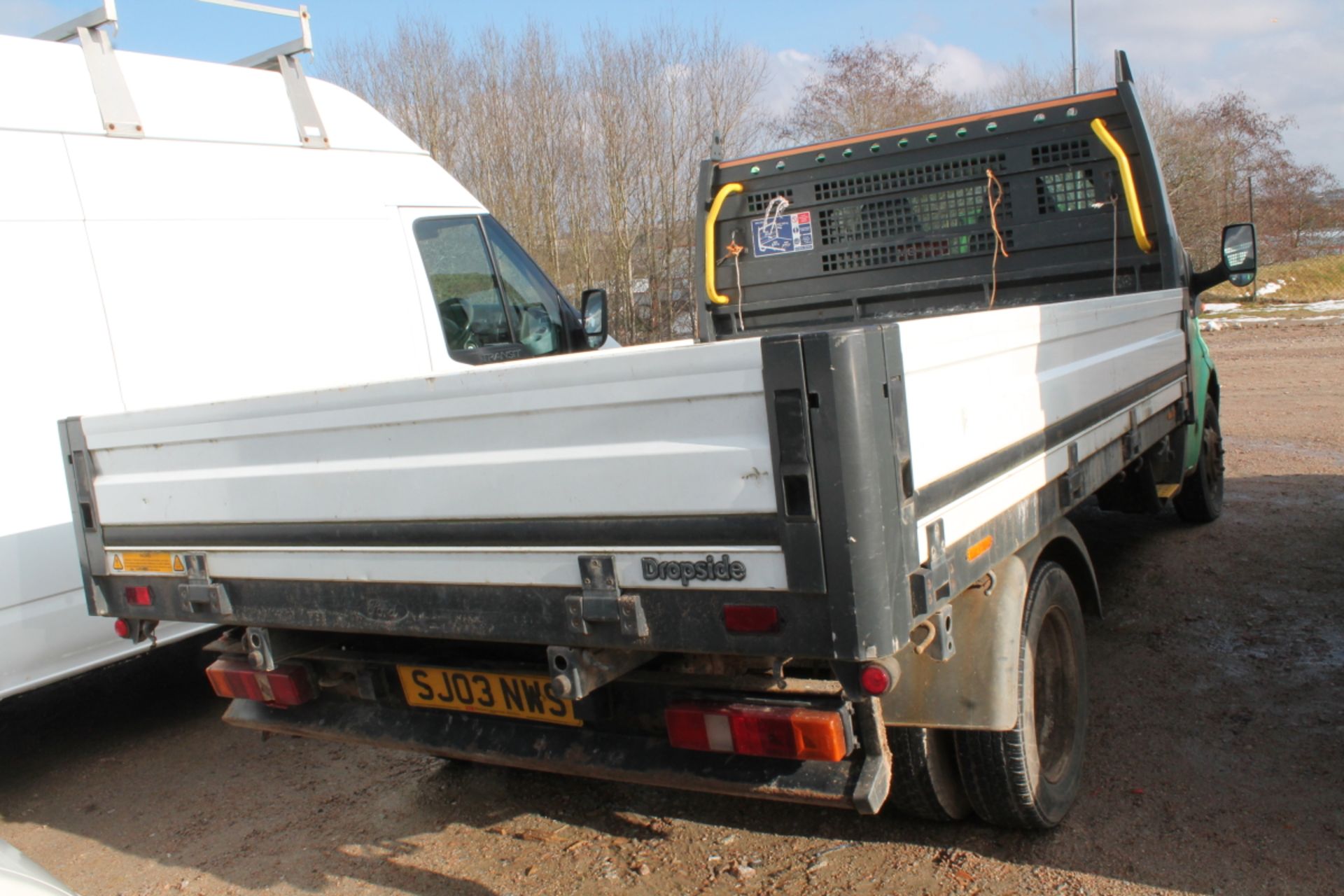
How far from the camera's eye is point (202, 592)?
10.3 feet

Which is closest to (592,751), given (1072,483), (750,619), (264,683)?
(750,619)

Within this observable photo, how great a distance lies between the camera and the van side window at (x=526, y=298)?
19.7ft

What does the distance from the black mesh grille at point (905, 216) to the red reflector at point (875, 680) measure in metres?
3.55

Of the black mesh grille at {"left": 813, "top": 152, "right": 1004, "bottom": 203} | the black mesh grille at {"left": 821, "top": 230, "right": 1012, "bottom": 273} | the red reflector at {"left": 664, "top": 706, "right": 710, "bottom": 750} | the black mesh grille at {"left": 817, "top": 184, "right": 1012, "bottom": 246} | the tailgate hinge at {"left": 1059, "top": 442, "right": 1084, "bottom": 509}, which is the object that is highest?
the black mesh grille at {"left": 813, "top": 152, "right": 1004, "bottom": 203}

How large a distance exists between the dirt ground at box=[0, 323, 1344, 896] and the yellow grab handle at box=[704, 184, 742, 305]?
259 cm

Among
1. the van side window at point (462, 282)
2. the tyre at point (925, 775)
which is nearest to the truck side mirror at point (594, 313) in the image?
the van side window at point (462, 282)

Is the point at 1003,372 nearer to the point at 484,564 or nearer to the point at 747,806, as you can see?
the point at 484,564

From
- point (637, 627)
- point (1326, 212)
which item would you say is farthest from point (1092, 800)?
point (1326, 212)

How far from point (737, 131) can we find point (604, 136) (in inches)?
116

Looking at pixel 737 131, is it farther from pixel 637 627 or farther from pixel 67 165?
pixel 637 627

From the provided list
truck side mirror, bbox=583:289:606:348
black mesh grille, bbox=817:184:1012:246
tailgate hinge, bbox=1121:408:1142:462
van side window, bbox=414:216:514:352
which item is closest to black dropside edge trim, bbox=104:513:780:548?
tailgate hinge, bbox=1121:408:1142:462

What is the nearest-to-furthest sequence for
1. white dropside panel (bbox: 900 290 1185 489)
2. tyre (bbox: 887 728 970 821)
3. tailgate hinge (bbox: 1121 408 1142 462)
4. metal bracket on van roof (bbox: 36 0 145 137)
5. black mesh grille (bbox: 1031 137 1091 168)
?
white dropside panel (bbox: 900 290 1185 489)
tyre (bbox: 887 728 970 821)
tailgate hinge (bbox: 1121 408 1142 462)
metal bracket on van roof (bbox: 36 0 145 137)
black mesh grille (bbox: 1031 137 1091 168)

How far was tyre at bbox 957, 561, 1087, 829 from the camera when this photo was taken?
9.56 feet

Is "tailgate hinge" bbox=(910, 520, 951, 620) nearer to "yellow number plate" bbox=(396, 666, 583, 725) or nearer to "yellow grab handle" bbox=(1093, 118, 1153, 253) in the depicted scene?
"yellow number plate" bbox=(396, 666, 583, 725)
